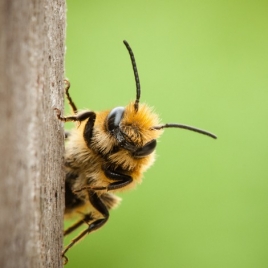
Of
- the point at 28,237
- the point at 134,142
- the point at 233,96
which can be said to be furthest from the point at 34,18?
the point at 233,96

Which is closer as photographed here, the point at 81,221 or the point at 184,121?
the point at 81,221

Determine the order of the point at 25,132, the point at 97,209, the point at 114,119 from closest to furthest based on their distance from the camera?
the point at 25,132 < the point at 114,119 < the point at 97,209

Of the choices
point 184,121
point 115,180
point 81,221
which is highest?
point 184,121

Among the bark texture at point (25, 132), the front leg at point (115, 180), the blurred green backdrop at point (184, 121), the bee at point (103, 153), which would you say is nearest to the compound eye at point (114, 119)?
the bee at point (103, 153)

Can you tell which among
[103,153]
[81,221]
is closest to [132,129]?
[103,153]

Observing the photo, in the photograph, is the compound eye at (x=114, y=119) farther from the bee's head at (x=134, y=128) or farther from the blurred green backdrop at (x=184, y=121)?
the blurred green backdrop at (x=184, y=121)

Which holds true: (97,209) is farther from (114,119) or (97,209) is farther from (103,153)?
(114,119)

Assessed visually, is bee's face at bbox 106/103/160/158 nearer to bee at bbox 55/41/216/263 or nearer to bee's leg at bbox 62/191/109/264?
bee at bbox 55/41/216/263

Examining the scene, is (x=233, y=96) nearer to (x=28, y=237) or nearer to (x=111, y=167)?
(x=111, y=167)
